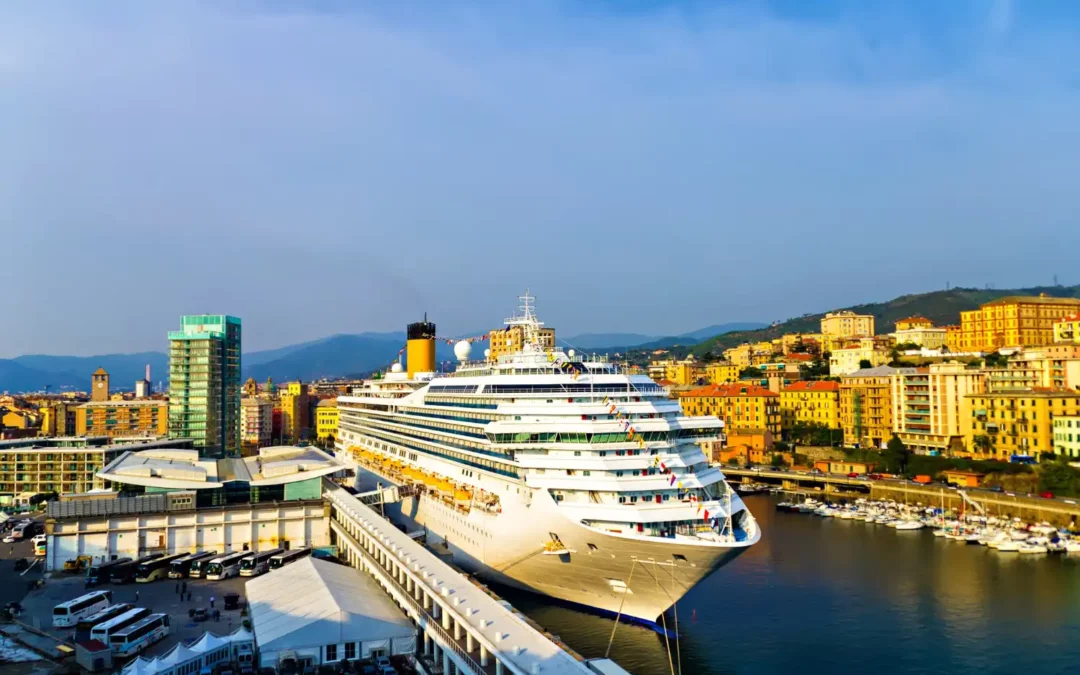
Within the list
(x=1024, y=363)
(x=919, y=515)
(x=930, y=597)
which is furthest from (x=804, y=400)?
(x=930, y=597)

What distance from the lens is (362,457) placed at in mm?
42562

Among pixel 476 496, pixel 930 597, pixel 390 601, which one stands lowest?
pixel 930 597

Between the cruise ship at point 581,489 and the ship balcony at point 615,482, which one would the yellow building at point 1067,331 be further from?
the ship balcony at point 615,482

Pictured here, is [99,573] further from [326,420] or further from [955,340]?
[955,340]

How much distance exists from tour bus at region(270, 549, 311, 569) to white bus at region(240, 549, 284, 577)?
0.75ft

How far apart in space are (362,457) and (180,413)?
1161 inches

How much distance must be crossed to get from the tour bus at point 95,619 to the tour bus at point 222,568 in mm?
5369

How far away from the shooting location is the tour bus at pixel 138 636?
21.1 m

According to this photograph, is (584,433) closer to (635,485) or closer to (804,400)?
(635,485)

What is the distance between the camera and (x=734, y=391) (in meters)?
76.3

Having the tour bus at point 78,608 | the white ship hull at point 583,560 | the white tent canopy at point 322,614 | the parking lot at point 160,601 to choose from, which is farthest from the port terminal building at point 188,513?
the white ship hull at point 583,560

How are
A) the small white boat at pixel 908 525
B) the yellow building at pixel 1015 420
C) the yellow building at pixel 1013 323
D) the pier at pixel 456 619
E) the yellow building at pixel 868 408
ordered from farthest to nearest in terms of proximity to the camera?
1. the yellow building at pixel 1013 323
2. the yellow building at pixel 868 408
3. the yellow building at pixel 1015 420
4. the small white boat at pixel 908 525
5. the pier at pixel 456 619

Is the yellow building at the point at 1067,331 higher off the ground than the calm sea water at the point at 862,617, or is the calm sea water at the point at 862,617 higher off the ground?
the yellow building at the point at 1067,331

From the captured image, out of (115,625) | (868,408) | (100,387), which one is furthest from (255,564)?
(100,387)
